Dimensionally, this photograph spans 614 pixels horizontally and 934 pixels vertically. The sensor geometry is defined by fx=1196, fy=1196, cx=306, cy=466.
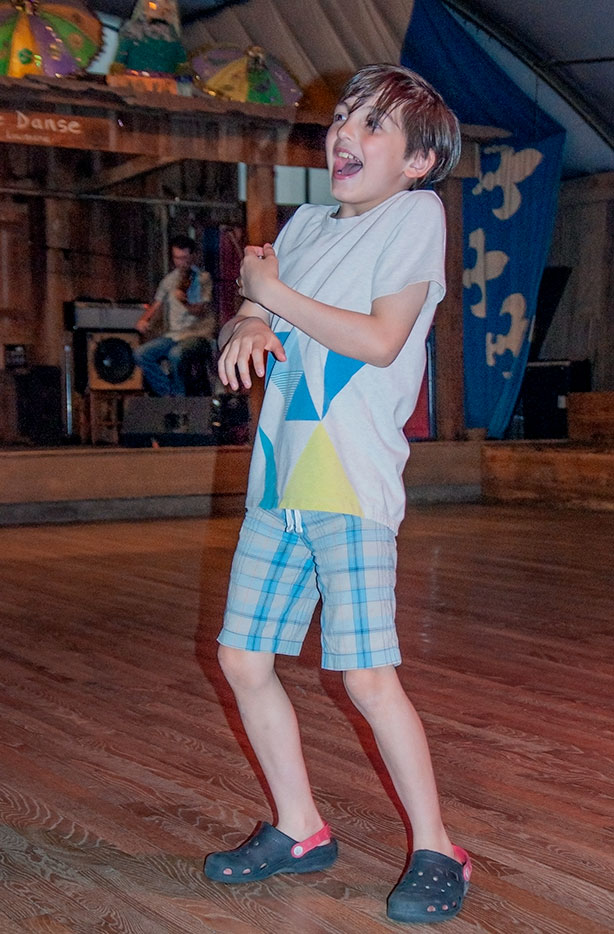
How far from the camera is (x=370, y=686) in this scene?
1.58 metres

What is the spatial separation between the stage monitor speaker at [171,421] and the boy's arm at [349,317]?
6200 mm

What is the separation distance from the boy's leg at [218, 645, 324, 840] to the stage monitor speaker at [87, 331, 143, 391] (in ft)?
26.3

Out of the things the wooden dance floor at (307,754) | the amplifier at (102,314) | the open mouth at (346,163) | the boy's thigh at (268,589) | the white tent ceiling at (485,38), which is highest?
the white tent ceiling at (485,38)

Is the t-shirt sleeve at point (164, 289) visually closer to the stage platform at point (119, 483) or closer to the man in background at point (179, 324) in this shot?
the man in background at point (179, 324)

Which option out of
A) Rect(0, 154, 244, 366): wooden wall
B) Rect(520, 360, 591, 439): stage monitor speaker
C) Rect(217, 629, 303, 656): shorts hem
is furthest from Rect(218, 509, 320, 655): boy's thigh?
Rect(0, 154, 244, 366): wooden wall

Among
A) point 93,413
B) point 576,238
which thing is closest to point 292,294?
point 93,413

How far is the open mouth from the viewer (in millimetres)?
1619

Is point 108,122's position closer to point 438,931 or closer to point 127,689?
point 127,689

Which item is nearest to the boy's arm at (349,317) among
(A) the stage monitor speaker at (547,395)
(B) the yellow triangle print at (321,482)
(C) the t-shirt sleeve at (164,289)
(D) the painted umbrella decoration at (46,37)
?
(B) the yellow triangle print at (321,482)

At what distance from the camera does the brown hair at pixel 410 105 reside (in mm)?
1600

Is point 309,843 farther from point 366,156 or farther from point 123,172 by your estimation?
point 123,172

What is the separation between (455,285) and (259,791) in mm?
6248

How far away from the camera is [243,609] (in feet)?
5.43

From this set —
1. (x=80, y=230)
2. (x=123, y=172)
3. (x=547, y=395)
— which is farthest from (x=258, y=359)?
(x=80, y=230)
